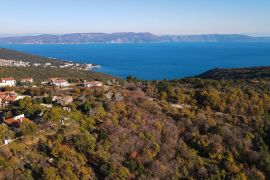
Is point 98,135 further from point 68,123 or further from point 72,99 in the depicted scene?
point 72,99

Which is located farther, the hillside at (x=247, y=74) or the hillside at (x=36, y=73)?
the hillside at (x=36, y=73)

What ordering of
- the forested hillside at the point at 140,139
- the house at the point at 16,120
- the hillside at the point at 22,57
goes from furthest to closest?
1. the hillside at the point at 22,57
2. the house at the point at 16,120
3. the forested hillside at the point at 140,139

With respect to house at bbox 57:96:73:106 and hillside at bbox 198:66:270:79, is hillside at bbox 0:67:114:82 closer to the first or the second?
hillside at bbox 198:66:270:79

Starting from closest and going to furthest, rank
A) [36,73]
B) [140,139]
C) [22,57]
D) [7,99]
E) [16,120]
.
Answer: [16,120] → [140,139] → [7,99] → [36,73] → [22,57]

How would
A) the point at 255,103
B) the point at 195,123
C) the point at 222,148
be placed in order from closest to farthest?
the point at 222,148 < the point at 195,123 < the point at 255,103

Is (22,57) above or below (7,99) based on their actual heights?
below

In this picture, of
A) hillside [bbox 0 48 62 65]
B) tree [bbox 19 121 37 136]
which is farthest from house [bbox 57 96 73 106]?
hillside [bbox 0 48 62 65]

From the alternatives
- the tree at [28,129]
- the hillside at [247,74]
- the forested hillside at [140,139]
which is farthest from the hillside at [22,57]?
the tree at [28,129]

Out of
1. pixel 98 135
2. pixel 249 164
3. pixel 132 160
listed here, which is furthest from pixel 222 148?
pixel 98 135

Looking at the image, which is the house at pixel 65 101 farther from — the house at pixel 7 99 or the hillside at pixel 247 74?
the hillside at pixel 247 74

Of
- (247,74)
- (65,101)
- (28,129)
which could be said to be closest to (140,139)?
(28,129)

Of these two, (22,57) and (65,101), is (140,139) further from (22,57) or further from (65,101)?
(22,57)
